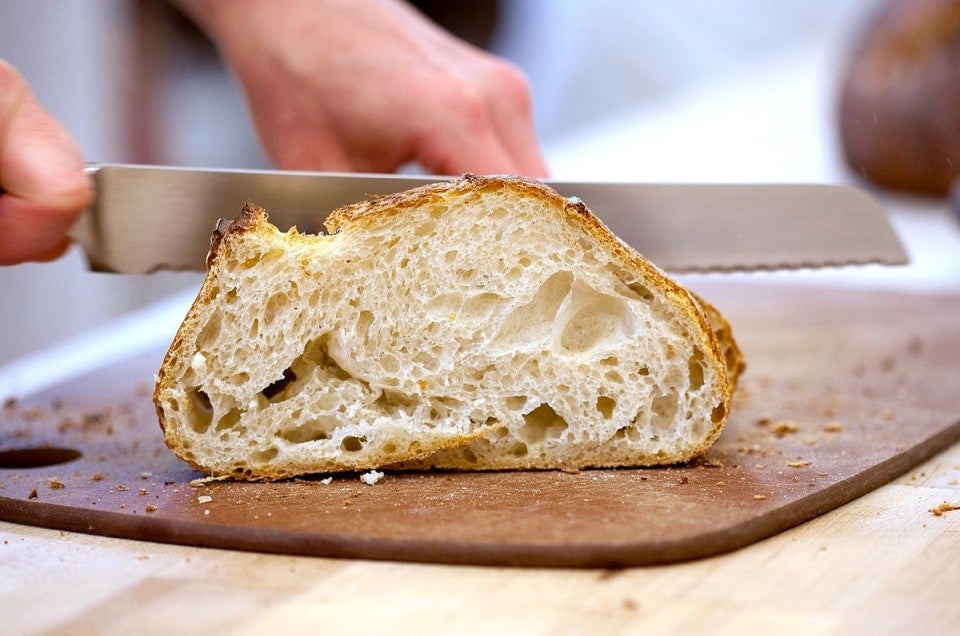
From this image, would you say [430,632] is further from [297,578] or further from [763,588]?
[763,588]

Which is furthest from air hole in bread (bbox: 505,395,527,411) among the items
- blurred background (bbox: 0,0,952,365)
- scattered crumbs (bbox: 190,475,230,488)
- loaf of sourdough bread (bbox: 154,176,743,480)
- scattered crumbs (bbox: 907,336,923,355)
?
blurred background (bbox: 0,0,952,365)

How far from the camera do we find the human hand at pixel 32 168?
2293mm

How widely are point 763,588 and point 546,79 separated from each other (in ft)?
23.2

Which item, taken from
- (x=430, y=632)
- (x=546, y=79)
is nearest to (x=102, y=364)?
(x=430, y=632)

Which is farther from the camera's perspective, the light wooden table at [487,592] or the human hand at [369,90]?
the human hand at [369,90]

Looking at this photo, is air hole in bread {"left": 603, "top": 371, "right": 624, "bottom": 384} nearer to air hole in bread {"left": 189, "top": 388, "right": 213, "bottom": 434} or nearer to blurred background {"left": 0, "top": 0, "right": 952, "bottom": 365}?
air hole in bread {"left": 189, "top": 388, "right": 213, "bottom": 434}

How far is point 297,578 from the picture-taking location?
6.39 feet

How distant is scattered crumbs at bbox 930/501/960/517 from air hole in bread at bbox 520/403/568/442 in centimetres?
74

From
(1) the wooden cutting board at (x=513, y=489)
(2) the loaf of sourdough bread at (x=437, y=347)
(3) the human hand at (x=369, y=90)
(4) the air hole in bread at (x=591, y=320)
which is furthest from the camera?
(3) the human hand at (x=369, y=90)

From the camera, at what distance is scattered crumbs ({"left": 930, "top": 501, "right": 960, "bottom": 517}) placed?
2246 millimetres

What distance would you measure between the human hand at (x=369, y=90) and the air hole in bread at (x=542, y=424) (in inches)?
45.0

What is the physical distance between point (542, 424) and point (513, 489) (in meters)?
0.25

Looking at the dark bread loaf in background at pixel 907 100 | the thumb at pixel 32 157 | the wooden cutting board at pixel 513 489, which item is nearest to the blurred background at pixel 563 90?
the dark bread loaf in background at pixel 907 100

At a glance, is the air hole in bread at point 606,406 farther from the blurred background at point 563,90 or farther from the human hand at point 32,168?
the blurred background at point 563,90
